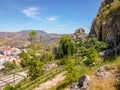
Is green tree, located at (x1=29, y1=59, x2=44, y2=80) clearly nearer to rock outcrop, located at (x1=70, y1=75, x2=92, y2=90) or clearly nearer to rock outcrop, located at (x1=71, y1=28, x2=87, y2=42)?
rock outcrop, located at (x1=70, y1=75, x2=92, y2=90)

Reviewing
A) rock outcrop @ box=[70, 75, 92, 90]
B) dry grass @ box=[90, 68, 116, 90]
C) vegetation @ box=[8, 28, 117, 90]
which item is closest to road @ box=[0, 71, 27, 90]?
vegetation @ box=[8, 28, 117, 90]

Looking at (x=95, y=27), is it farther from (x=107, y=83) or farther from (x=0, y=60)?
(x=0, y=60)

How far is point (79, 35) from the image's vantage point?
84.6m

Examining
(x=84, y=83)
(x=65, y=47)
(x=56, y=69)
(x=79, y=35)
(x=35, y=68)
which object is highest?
(x=79, y=35)

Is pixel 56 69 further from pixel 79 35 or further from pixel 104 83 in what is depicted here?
pixel 79 35

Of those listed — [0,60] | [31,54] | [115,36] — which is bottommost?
[0,60]

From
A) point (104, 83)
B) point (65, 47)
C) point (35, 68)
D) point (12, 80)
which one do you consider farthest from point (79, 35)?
point (104, 83)

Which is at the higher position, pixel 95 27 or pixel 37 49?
pixel 95 27

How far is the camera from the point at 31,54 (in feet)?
132

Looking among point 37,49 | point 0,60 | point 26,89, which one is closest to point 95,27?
point 37,49

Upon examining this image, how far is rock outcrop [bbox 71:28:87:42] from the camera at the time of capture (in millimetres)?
81463

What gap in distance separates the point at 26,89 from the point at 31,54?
1155cm

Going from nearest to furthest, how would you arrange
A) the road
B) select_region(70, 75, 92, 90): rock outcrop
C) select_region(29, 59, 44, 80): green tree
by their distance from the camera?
select_region(70, 75, 92, 90): rock outcrop
select_region(29, 59, 44, 80): green tree
the road

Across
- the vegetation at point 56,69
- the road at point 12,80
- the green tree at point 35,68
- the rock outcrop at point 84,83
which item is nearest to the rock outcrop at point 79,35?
the vegetation at point 56,69
